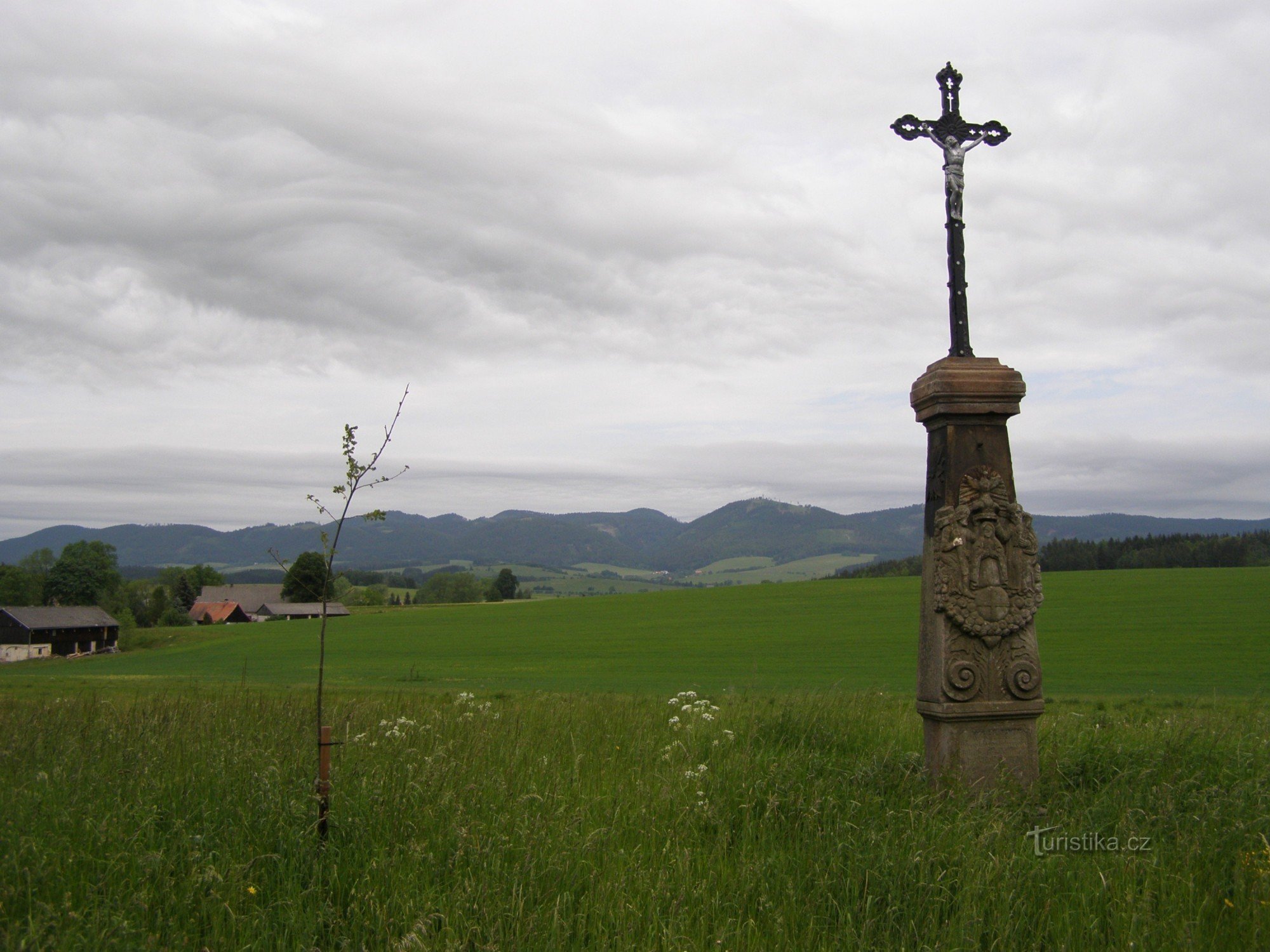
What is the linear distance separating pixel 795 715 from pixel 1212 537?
9930cm

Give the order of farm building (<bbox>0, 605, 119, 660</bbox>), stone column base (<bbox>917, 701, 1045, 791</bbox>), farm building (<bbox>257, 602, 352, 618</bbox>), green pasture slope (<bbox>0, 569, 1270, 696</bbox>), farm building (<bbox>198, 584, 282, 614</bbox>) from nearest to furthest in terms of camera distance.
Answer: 1. stone column base (<bbox>917, 701, 1045, 791</bbox>)
2. green pasture slope (<bbox>0, 569, 1270, 696</bbox>)
3. farm building (<bbox>0, 605, 119, 660</bbox>)
4. farm building (<bbox>257, 602, 352, 618</bbox>)
5. farm building (<bbox>198, 584, 282, 614</bbox>)

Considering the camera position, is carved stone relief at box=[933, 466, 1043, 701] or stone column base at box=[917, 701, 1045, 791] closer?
stone column base at box=[917, 701, 1045, 791]

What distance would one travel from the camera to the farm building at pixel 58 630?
71.9 m

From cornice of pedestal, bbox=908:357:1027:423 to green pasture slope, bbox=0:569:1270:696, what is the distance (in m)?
5.94

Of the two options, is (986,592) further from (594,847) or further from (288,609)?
(288,609)

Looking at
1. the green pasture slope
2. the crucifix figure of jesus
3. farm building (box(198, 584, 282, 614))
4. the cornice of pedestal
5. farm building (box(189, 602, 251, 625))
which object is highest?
the crucifix figure of jesus

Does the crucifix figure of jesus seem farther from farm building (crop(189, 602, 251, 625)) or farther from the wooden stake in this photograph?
farm building (crop(189, 602, 251, 625))

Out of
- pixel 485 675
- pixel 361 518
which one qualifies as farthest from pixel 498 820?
pixel 485 675

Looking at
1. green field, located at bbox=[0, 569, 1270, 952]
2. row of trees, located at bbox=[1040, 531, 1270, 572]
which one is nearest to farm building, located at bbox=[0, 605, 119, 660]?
green field, located at bbox=[0, 569, 1270, 952]

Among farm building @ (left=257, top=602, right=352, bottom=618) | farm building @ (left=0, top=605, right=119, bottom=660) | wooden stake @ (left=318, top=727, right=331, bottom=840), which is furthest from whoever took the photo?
farm building @ (left=257, top=602, right=352, bottom=618)

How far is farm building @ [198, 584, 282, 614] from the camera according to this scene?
12469 cm

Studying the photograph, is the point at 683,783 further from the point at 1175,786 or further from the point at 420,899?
the point at 1175,786

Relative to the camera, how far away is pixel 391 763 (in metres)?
6.06

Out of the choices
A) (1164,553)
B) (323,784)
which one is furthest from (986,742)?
(1164,553)
